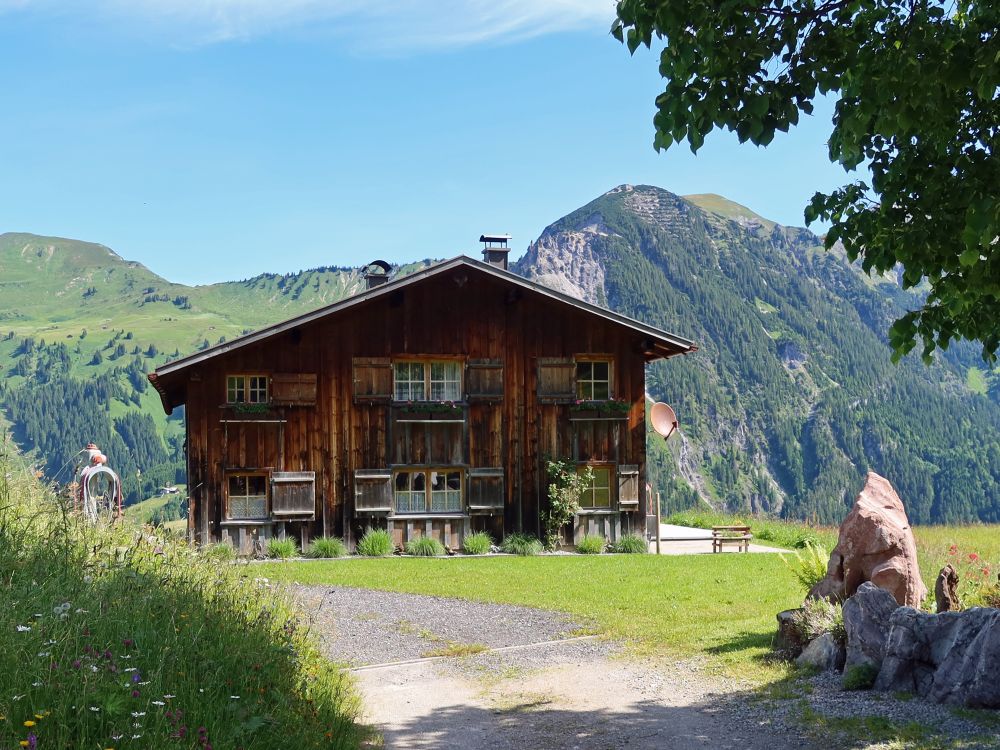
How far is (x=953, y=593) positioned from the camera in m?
11.0

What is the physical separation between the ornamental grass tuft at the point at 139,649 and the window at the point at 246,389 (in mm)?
14090

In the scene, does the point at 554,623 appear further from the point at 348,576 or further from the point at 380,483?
the point at 380,483

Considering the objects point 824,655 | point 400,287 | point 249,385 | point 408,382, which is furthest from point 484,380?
point 824,655

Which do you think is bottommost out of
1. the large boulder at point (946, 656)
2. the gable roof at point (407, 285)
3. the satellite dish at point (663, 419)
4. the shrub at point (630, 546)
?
the shrub at point (630, 546)

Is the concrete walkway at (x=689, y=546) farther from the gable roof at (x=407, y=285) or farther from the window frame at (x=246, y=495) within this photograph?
the window frame at (x=246, y=495)

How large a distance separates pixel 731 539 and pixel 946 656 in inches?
701

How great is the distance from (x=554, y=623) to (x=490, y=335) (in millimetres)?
12555

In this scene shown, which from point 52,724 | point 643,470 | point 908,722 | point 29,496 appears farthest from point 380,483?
point 52,724

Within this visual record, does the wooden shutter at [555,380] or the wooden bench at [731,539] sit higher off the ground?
the wooden shutter at [555,380]

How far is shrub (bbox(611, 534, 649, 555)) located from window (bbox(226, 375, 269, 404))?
9930 millimetres

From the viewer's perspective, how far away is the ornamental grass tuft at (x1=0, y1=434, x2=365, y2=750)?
5852 millimetres

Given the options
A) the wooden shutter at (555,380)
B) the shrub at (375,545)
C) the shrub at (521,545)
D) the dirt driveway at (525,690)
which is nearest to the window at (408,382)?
the wooden shutter at (555,380)

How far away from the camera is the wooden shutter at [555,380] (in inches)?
1038

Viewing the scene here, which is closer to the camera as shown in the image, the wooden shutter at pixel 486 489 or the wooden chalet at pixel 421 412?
the wooden chalet at pixel 421 412
